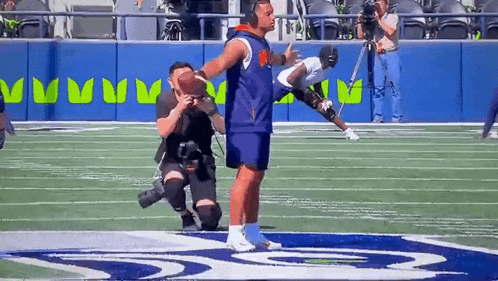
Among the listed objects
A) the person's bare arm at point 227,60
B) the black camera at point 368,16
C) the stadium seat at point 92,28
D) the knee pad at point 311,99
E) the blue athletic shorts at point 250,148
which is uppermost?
the stadium seat at point 92,28

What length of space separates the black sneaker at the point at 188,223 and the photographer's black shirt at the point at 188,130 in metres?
0.44

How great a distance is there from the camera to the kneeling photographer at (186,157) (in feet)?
33.2

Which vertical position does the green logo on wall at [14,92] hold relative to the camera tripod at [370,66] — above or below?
below

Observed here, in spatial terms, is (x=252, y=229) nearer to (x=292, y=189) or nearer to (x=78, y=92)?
(x=292, y=189)

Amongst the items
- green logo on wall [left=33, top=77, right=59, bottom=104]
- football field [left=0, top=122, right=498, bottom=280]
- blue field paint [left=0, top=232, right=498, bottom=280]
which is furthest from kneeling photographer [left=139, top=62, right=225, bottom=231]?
green logo on wall [left=33, top=77, right=59, bottom=104]

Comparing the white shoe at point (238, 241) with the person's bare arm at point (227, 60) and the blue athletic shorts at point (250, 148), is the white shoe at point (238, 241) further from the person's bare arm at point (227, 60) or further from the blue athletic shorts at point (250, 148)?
the person's bare arm at point (227, 60)

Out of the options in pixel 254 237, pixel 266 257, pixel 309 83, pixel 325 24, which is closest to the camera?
pixel 266 257

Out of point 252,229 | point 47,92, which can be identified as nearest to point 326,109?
point 47,92

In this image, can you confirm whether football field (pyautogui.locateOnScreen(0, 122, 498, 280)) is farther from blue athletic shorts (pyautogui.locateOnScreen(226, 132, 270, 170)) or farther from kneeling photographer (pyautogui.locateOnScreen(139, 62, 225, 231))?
blue athletic shorts (pyautogui.locateOnScreen(226, 132, 270, 170))

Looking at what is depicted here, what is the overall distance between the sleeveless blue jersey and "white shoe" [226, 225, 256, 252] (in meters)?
0.64

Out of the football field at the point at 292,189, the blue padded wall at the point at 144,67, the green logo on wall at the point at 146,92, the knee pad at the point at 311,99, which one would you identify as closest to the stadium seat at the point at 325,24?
the blue padded wall at the point at 144,67

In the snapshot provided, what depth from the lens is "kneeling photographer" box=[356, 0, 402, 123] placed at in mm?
23141

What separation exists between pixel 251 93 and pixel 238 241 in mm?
950

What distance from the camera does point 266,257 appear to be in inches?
340
